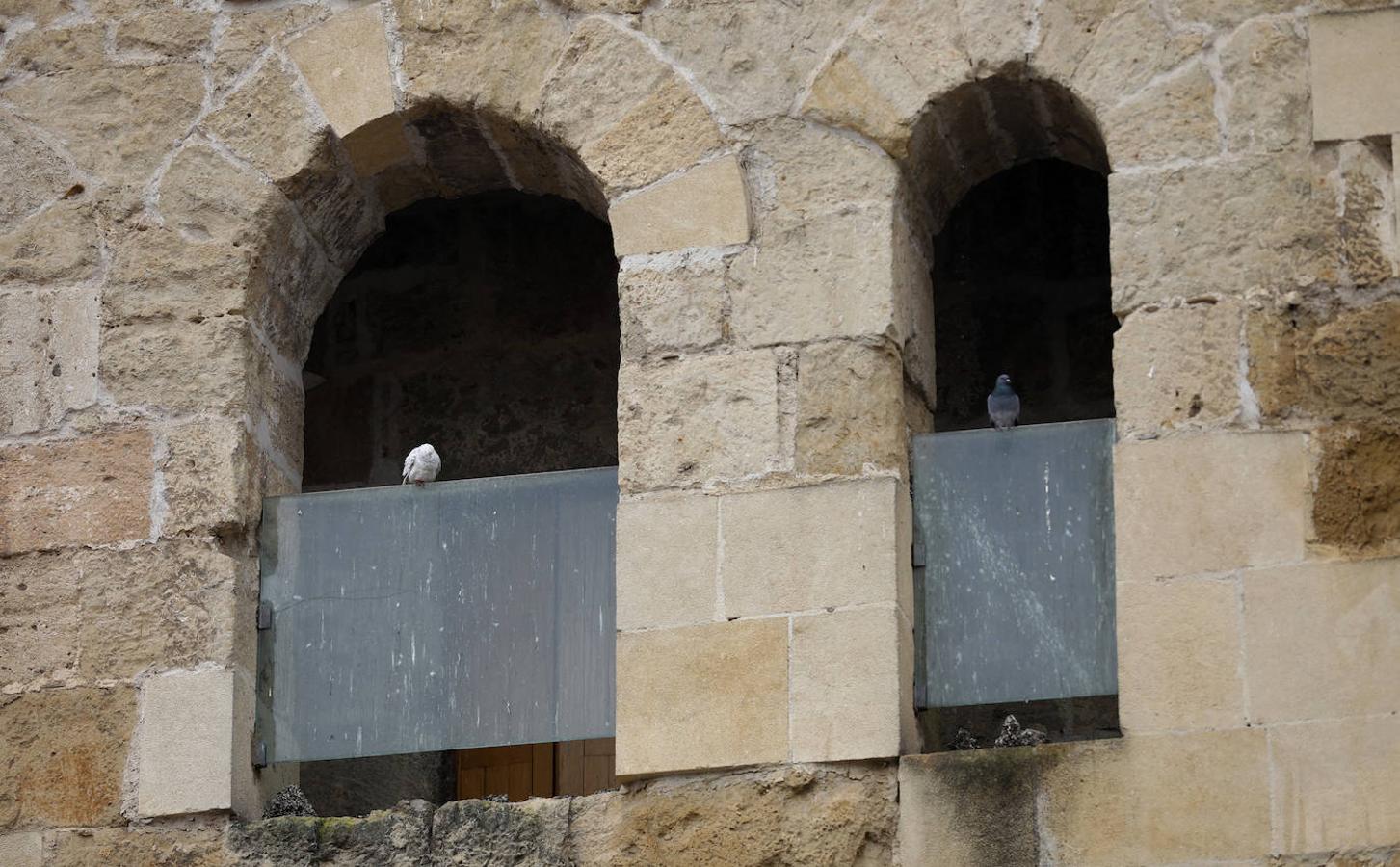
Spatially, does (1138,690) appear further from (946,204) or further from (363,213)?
(363,213)

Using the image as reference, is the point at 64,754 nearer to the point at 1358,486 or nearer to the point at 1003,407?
the point at 1003,407

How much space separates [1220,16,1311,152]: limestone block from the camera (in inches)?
290

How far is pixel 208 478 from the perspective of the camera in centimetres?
778

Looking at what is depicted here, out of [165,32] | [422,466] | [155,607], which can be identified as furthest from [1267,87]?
[155,607]

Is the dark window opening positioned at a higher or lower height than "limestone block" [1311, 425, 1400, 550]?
higher

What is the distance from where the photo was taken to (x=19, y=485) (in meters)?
7.88

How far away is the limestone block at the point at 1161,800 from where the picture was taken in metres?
6.84

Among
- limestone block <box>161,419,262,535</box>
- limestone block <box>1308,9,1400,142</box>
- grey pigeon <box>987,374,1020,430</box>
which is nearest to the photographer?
limestone block <box>1308,9,1400,142</box>

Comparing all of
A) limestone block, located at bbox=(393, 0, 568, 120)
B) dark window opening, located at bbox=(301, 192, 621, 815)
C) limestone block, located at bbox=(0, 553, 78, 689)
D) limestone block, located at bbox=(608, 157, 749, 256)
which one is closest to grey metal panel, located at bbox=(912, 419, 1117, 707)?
limestone block, located at bbox=(608, 157, 749, 256)

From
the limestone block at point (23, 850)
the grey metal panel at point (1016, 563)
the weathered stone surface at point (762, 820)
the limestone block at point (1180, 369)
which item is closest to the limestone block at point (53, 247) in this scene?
the limestone block at point (23, 850)

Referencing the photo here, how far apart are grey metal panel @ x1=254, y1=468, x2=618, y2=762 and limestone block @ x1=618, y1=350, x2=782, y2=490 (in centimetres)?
→ 27

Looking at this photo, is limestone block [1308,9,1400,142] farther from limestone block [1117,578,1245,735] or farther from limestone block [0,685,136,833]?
limestone block [0,685,136,833]

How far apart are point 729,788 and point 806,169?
150 centimetres

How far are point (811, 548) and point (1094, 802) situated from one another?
876 mm
